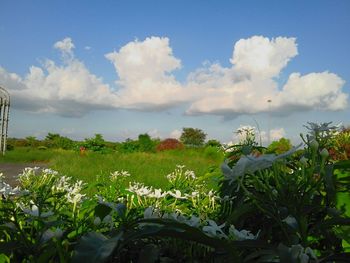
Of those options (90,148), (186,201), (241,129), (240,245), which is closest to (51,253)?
(240,245)

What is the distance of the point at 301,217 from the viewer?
33.9 inches

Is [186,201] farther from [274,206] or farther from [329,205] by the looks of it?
[274,206]

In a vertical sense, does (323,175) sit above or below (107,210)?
above

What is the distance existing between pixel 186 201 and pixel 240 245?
70.8 inches

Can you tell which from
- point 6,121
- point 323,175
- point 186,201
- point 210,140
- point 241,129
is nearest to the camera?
point 323,175

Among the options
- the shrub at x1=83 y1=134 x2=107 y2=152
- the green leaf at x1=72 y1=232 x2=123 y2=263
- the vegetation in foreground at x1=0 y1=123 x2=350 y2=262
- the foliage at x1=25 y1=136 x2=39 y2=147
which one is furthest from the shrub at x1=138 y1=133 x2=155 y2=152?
the green leaf at x1=72 y1=232 x2=123 y2=263

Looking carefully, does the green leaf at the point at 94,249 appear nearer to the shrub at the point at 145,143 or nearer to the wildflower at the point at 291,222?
the wildflower at the point at 291,222

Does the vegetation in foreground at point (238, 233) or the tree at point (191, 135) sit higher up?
the tree at point (191, 135)

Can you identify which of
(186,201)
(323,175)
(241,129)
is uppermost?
(241,129)

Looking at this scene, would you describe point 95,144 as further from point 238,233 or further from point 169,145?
point 238,233

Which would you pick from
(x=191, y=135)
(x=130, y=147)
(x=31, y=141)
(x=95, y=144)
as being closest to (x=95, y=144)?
(x=95, y=144)

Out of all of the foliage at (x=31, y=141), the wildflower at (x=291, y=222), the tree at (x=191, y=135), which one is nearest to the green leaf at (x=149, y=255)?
the wildflower at (x=291, y=222)

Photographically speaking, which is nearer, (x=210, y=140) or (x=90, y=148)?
(x=90, y=148)

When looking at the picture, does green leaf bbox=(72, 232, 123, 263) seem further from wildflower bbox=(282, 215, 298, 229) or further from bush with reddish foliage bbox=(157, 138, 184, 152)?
bush with reddish foliage bbox=(157, 138, 184, 152)
